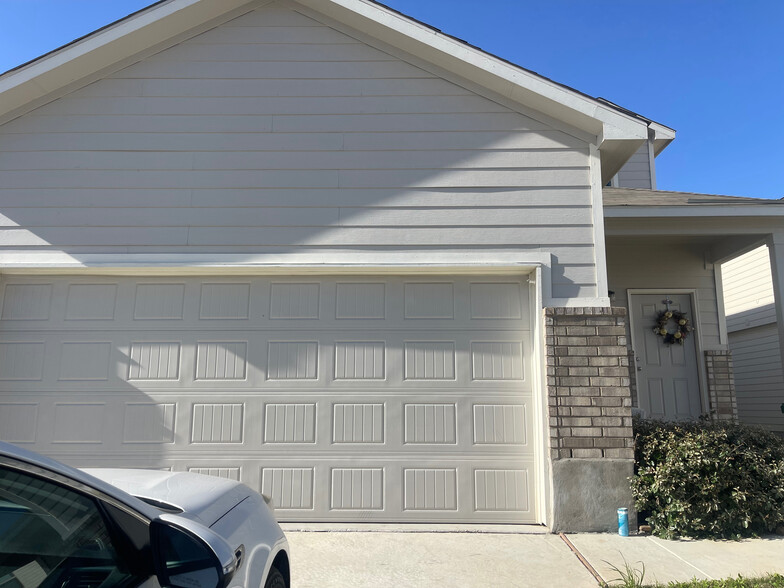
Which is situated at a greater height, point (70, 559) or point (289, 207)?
point (289, 207)

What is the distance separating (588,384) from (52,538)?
4.97m

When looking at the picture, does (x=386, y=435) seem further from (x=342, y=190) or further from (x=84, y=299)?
(x=84, y=299)

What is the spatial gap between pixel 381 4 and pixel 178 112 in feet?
8.09

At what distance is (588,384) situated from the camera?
19.0 feet

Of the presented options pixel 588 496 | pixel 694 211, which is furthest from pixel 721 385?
pixel 588 496

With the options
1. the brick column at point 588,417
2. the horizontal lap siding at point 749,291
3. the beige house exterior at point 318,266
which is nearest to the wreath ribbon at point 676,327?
the beige house exterior at point 318,266

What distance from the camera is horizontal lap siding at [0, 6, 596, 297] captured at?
6.21 metres

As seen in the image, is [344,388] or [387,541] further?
[344,388]

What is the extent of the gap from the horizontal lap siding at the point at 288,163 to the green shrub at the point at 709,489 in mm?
1797

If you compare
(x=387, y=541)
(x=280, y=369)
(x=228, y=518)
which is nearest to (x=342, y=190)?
(x=280, y=369)

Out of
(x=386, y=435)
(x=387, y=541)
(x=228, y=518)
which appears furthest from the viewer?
(x=386, y=435)

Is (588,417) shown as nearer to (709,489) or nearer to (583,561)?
(709,489)

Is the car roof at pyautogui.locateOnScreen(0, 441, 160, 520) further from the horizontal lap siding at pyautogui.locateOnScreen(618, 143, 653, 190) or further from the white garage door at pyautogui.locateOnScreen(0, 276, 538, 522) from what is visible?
the horizontal lap siding at pyautogui.locateOnScreen(618, 143, 653, 190)

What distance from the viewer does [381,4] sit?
20.9 feet
